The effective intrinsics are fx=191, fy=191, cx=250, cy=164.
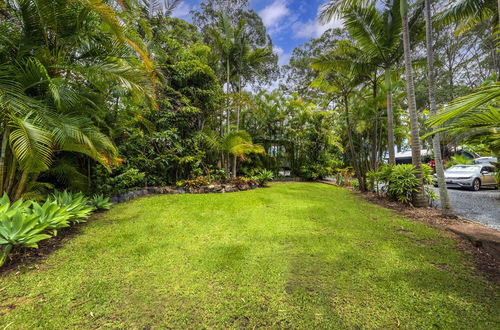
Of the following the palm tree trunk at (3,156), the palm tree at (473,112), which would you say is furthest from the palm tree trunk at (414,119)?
the palm tree trunk at (3,156)

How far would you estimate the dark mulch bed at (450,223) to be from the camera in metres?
2.05

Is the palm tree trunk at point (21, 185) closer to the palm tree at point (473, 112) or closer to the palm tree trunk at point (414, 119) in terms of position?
the palm tree at point (473, 112)

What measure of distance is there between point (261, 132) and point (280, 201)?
5692 mm

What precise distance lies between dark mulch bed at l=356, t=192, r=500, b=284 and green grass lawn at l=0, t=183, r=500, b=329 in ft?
0.48

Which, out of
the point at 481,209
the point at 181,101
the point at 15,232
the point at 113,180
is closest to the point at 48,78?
the point at 15,232

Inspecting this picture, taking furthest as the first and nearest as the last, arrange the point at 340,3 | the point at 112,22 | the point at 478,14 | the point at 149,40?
1. the point at 149,40
2. the point at 340,3
3. the point at 478,14
4. the point at 112,22

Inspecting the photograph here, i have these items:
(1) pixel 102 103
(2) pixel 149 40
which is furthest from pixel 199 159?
(2) pixel 149 40

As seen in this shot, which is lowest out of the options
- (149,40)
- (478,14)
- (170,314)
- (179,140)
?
(170,314)

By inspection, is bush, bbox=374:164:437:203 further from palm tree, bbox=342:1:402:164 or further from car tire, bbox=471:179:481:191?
car tire, bbox=471:179:481:191

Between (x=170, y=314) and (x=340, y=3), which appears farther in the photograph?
(x=340, y=3)

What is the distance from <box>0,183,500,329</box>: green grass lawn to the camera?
1412 millimetres

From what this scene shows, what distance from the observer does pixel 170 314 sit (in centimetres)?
145

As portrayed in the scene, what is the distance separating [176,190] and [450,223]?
21.1ft

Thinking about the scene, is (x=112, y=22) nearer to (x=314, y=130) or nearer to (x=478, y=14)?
(x=478, y=14)
